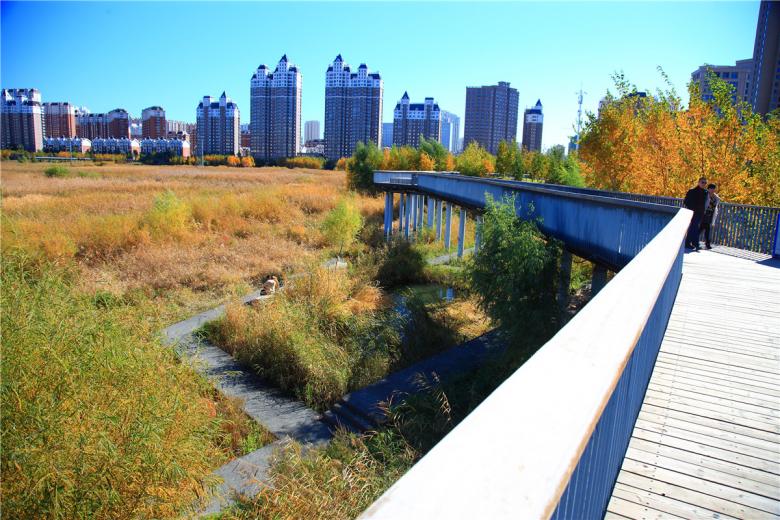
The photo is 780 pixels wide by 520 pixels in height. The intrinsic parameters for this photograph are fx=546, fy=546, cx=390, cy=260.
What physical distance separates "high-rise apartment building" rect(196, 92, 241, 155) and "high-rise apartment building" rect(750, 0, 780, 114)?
115150 mm

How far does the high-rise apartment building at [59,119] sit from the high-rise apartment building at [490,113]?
374 feet

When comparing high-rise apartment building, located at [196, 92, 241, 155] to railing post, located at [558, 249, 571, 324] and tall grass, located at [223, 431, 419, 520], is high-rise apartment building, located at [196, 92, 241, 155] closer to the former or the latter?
railing post, located at [558, 249, 571, 324]

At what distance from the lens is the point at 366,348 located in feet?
49.0

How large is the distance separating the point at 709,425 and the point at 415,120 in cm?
11837

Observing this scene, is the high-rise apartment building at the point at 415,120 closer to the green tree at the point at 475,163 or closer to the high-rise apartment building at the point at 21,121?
the green tree at the point at 475,163

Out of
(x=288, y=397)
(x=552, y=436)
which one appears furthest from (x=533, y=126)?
(x=552, y=436)

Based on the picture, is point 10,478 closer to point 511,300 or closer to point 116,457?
point 116,457

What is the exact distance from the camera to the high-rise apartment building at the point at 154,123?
17625 centimetres

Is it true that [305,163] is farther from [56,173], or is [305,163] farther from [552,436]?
[552,436]

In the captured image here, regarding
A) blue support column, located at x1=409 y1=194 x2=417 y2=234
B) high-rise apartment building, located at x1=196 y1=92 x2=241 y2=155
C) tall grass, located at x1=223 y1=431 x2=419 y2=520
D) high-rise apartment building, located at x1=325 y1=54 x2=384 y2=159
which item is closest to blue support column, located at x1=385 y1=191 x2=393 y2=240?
blue support column, located at x1=409 y1=194 x2=417 y2=234

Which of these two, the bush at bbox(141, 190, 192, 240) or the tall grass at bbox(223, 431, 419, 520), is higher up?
the bush at bbox(141, 190, 192, 240)

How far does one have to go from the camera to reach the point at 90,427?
18.2 ft

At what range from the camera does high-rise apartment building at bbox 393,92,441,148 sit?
117 metres

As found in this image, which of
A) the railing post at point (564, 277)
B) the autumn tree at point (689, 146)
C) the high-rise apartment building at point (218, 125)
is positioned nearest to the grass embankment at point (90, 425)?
the railing post at point (564, 277)
